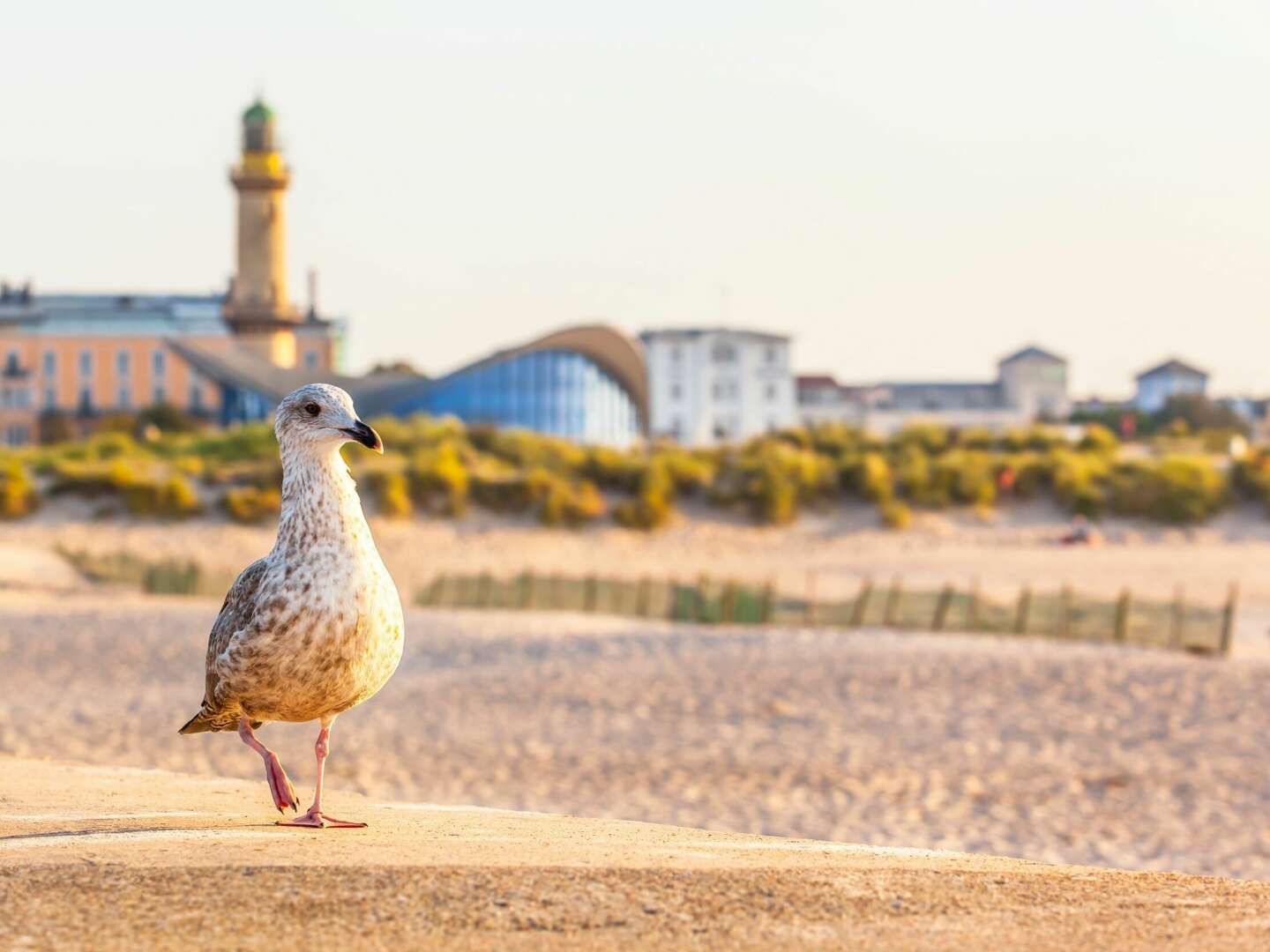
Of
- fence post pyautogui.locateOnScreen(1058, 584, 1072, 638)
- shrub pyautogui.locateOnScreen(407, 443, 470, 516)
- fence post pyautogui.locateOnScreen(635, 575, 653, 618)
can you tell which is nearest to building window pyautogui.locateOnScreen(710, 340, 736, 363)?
shrub pyautogui.locateOnScreen(407, 443, 470, 516)

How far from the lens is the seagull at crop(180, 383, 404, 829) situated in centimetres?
577

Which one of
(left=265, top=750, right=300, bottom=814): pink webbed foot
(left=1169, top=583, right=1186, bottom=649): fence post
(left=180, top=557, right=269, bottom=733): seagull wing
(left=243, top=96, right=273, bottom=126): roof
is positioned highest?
(left=243, top=96, right=273, bottom=126): roof

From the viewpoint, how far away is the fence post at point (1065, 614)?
25.6 meters

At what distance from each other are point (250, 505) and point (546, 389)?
30.3 meters

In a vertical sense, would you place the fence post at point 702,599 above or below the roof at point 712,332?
below

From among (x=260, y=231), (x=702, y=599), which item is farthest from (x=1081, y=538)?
(x=260, y=231)

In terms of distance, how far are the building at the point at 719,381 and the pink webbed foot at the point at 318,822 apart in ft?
255

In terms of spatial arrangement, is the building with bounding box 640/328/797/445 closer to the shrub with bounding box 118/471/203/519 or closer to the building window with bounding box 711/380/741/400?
the building window with bounding box 711/380/741/400

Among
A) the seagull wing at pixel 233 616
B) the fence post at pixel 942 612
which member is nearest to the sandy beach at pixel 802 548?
the fence post at pixel 942 612

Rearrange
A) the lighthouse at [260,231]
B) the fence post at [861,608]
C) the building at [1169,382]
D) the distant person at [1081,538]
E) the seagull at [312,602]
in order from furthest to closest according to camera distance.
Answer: the building at [1169,382]
the lighthouse at [260,231]
the distant person at [1081,538]
the fence post at [861,608]
the seagull at [312,602]

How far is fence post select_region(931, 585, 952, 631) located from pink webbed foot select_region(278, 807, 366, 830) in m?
20.8

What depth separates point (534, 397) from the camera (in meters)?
73.1

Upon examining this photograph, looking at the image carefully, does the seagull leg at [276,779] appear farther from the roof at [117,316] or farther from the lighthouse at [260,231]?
the roof at [117,316]

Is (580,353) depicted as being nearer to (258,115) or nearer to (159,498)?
(258,115)
